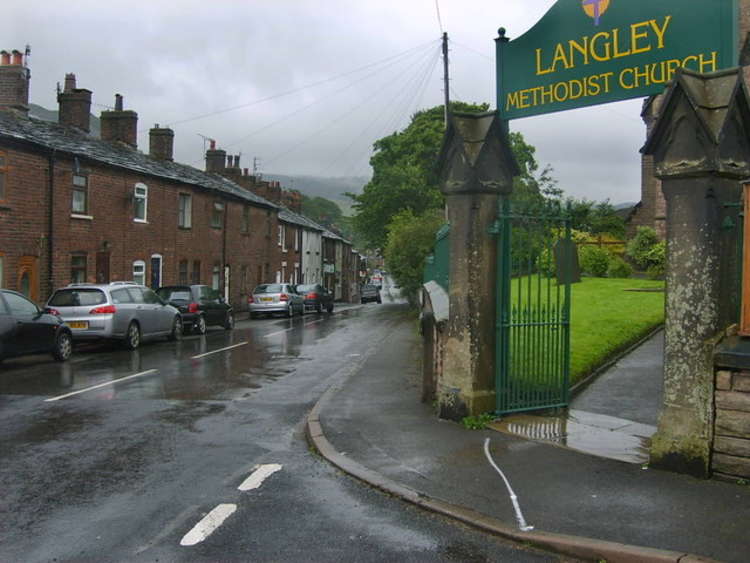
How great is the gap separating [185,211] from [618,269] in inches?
817

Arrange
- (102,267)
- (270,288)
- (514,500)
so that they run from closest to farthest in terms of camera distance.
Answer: (514,500)
(102,267)
(270,288)

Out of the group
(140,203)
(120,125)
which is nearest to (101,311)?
(140,203)

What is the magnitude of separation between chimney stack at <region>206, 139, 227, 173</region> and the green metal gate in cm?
3971

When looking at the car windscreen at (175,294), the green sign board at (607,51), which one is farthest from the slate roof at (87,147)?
the green sign board at (607,51)

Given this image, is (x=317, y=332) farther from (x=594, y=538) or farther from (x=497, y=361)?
(x=594, y=538)

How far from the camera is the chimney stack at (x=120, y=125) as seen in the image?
102 ft

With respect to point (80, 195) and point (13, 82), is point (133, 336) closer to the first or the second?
point (80, 195)

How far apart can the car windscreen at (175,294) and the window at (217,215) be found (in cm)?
1145

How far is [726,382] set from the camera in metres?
5.91

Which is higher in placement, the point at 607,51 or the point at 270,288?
the point at 607,51

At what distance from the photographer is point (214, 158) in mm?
46188

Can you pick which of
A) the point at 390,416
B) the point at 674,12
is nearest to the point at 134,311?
the point at 390,416

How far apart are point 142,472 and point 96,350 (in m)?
13.0

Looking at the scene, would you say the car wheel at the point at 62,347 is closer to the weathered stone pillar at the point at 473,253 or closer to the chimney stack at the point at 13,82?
the weathered stone pillar at the point at 473,253
